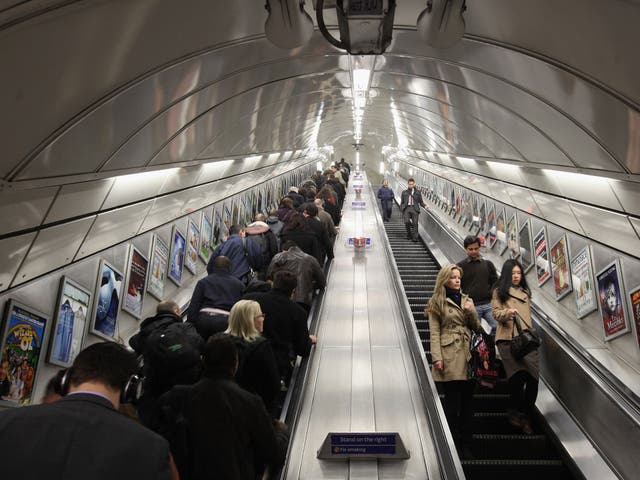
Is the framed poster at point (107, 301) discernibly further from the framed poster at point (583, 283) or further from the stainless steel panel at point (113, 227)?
the framed poster at point (583, 283)

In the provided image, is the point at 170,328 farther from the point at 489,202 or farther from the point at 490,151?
the point at 489,202

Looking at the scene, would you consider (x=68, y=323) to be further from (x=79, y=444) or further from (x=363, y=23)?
(x=363, y=23)

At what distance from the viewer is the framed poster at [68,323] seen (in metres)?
4.60

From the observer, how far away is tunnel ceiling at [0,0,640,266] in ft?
8.40

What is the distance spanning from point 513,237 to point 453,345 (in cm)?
565

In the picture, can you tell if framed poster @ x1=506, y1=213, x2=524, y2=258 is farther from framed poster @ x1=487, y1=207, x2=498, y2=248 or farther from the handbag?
the handbag

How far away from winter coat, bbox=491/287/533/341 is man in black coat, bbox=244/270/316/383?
6.38ft

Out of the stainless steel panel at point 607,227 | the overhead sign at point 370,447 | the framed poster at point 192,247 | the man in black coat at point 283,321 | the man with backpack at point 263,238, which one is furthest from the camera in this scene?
the framed poster at point 192,247

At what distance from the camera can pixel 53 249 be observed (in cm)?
435

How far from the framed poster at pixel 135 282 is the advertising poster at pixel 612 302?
5430mm

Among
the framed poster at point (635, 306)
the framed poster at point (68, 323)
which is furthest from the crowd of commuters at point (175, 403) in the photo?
the framed poster at point (635, 306)

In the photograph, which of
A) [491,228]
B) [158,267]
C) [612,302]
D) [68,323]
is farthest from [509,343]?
[491,228]

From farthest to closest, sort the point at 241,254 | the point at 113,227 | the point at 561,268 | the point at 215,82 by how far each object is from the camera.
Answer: the point at 561,268 → the point at 241,254 → the point at 113,227 → the point at 215,82

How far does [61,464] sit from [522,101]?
4445 millimetres
